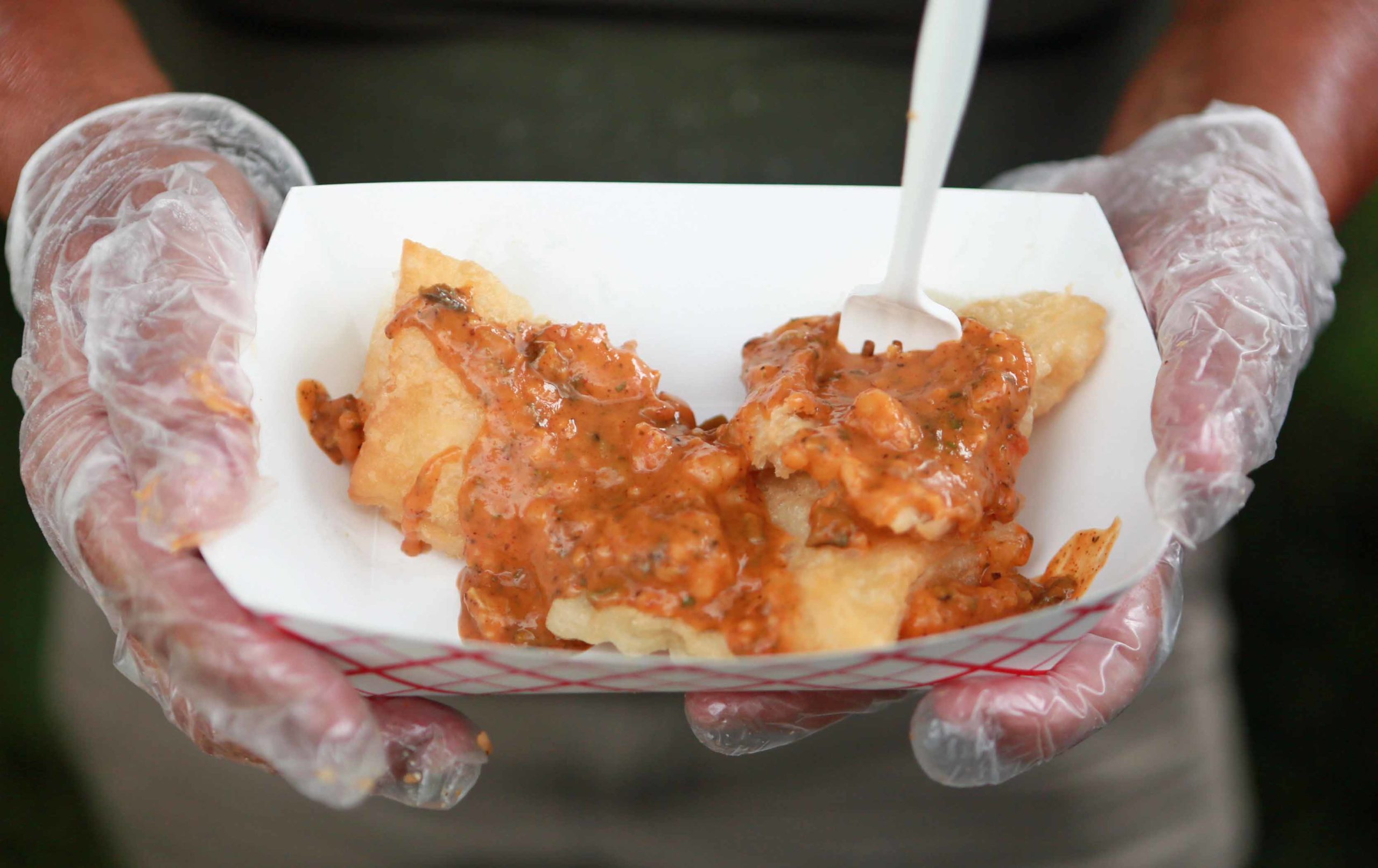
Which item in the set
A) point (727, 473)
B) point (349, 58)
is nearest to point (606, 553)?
point (727, 473)

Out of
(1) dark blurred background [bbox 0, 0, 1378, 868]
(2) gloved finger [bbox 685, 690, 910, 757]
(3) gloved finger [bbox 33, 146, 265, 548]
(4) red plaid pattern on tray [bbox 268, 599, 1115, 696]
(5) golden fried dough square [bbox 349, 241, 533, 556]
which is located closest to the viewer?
(4) red plaid pattern on tray [bbox 268, 599, 1115, 696]

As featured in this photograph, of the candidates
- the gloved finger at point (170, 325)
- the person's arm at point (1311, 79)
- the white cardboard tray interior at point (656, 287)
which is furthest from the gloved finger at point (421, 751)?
the person's arm at point (1311, 79)

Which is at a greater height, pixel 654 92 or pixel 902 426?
pixel 654 92

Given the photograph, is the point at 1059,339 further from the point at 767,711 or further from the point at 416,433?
the point at 416,433

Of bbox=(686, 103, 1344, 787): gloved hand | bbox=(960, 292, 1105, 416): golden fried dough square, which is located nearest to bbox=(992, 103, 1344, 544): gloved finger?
bbox=(686, 103, 1344, 787): gloved hand

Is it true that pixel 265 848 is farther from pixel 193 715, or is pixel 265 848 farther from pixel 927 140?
pixel 927 140

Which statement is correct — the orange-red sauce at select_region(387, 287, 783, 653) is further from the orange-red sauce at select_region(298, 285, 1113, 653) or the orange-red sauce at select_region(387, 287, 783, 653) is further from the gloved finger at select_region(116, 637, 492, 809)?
the gloved finger at select_region(116, 637, 492, 809)

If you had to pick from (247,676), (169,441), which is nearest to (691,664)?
(247,676)
